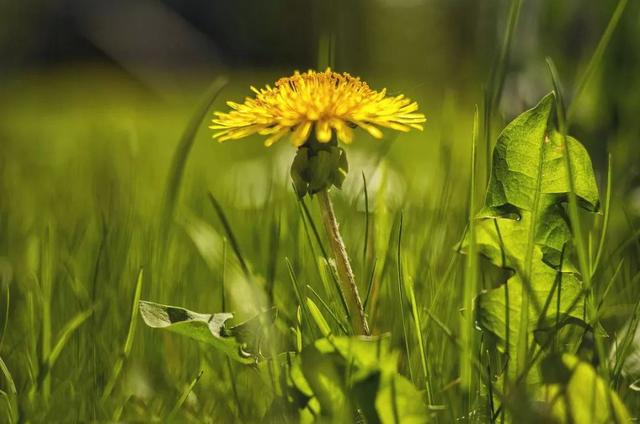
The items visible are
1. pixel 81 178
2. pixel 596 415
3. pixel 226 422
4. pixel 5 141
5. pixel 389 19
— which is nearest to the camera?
pixel 596 415

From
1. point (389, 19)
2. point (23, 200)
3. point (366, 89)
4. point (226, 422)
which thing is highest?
point (389, 19)

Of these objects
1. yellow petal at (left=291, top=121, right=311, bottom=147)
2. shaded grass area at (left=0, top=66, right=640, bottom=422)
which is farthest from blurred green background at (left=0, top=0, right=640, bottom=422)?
yellow petal at (left=291, top=121, right=311, bottom=147)

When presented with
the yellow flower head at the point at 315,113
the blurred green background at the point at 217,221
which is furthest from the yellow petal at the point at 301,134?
the blurred green background at the point at 217,221

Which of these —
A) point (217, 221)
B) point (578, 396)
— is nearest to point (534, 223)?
point (578, 396)

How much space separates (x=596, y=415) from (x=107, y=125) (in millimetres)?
2522

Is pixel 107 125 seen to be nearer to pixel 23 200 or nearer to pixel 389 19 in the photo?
pixel 23 200

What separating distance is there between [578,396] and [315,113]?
233 mm

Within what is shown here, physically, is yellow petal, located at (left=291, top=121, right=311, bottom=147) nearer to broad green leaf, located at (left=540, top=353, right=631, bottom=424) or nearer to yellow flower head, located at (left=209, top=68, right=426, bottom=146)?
yellow flower head, located at (left=209, top=68, right=426, bottom=146)

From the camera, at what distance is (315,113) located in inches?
20.5

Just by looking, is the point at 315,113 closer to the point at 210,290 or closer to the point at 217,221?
the point at 210,290

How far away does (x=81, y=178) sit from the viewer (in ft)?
5.60

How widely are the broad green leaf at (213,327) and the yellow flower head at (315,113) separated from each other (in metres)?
0.12

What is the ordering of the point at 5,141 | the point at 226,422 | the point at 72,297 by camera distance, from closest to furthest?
the point at 226,422 → the point at 72,297 → the point at 5,141

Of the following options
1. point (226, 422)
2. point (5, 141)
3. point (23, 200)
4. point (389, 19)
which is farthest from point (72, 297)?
point (389, 19)
